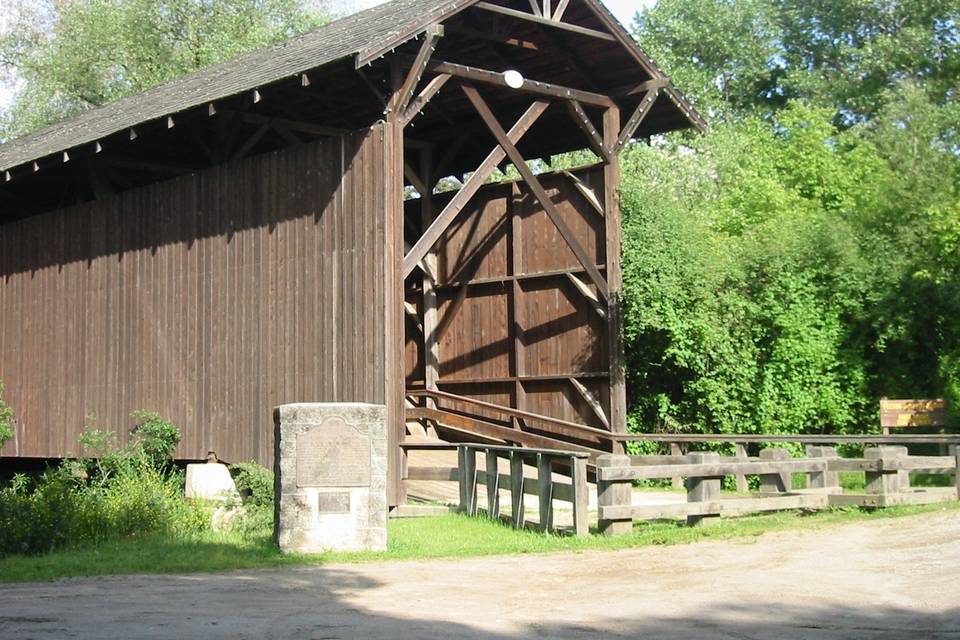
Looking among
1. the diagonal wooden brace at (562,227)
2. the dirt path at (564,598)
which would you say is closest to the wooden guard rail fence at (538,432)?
the diagonal wooden brace at (562,227)

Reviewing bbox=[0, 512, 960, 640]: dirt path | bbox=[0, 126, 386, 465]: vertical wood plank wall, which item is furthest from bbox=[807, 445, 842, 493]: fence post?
bbox=[0, 126, 386, 465]: vertical wood plank wall

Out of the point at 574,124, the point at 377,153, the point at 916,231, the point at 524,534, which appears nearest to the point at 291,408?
the point at 524,534

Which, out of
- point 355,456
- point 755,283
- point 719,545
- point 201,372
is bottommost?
point 719,545

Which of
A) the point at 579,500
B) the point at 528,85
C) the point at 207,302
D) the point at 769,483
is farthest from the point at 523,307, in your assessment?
the point at 579,500

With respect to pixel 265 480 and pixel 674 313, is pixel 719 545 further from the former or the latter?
pixel 674 313

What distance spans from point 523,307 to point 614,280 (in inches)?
81.1

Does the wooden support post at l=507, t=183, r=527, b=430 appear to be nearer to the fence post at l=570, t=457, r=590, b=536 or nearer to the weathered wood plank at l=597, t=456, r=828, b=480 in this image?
the weathered wood plank at l=597, t=456, r=828, b=480

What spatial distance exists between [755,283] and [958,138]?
893cm

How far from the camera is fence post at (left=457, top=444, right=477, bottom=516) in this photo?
550 inches

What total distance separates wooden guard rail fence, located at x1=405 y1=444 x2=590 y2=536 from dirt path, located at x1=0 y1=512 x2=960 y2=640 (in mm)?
1156

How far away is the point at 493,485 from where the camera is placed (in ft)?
44.2

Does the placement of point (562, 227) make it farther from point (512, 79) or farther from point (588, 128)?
point (512, 79)

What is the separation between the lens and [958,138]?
24672 millimetres

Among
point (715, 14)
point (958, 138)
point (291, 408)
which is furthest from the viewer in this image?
point (715, 14)
